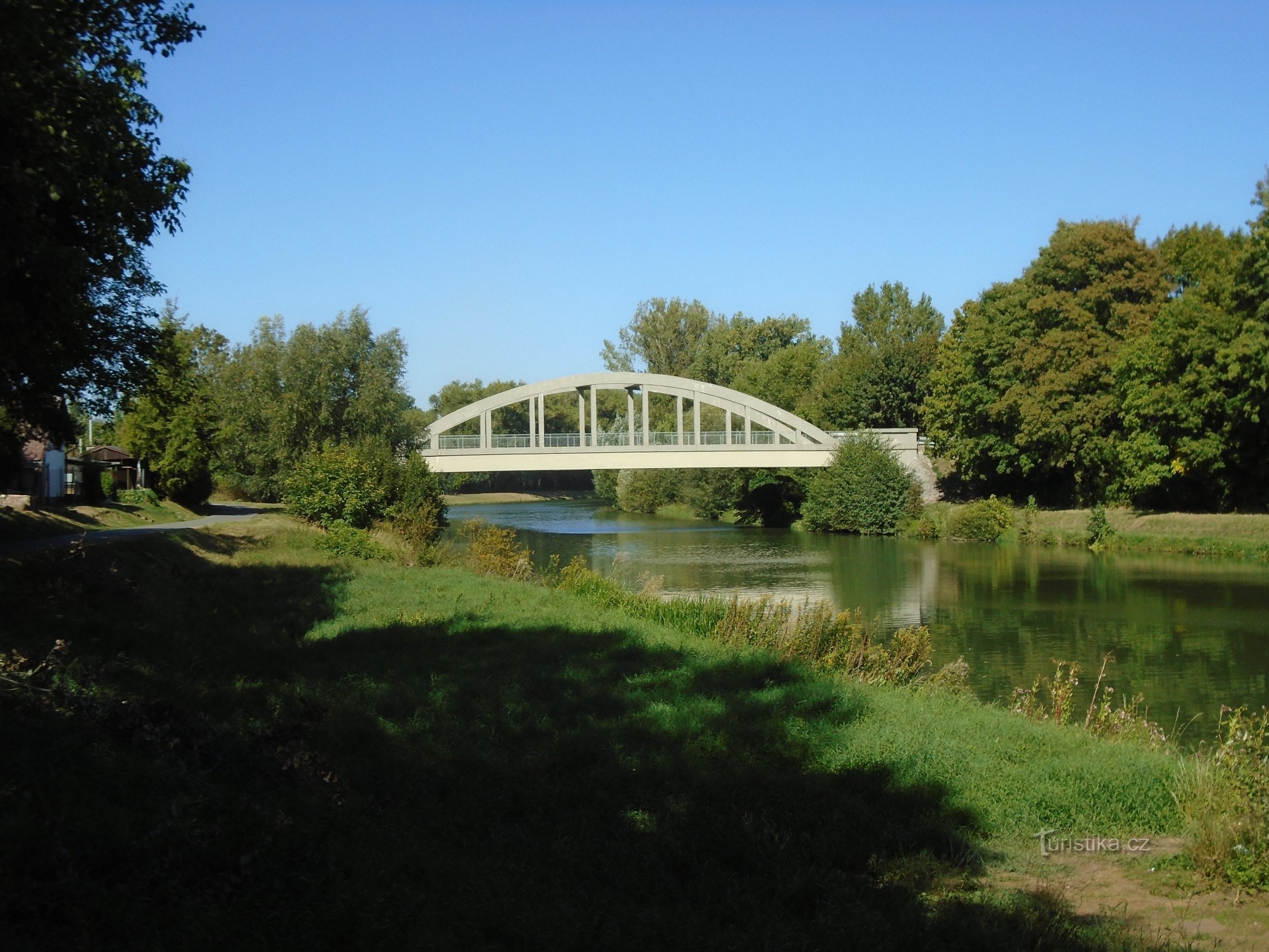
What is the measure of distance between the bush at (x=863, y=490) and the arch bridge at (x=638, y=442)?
1.69 meters

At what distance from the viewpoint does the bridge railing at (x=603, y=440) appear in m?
44.7

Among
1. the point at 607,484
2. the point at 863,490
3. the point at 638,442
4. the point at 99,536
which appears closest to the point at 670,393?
the point at 638,442

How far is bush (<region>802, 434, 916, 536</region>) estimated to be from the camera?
41844 millimetres

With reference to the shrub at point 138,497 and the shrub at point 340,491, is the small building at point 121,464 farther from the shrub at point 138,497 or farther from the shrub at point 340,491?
the shrub at point 340,491

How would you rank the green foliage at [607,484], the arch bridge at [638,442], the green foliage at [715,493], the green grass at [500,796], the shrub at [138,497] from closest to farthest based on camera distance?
the green grass at [500,796], the shrub at [138,497], the arch bridge at [638,442], the green foliage at [715,493], the green foliage at [607,484]

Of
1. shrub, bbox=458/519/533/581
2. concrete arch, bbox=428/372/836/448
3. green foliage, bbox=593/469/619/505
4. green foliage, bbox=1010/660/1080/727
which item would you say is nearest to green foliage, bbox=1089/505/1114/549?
concrete arch, bbox=428/372/836/448

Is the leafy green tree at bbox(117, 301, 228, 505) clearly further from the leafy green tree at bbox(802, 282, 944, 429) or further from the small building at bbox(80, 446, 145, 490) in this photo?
the leafy green tree at bbox(802, 282, 944, 429)

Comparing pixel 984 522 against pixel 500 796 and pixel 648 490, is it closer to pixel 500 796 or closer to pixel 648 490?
pixel 648 490

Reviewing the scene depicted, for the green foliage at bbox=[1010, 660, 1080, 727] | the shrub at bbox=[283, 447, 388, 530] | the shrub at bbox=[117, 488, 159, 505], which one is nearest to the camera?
the green foliage at bbox=[1010, 660, 1080, 727]

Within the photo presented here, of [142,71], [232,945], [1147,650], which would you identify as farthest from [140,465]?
[232,945]

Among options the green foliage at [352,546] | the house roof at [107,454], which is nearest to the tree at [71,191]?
the green foliage at [352,546]

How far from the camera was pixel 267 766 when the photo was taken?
236 inches

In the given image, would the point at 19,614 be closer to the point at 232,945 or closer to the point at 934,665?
the point at 232,945

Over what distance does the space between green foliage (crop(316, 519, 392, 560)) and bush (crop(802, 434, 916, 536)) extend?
2428cm
